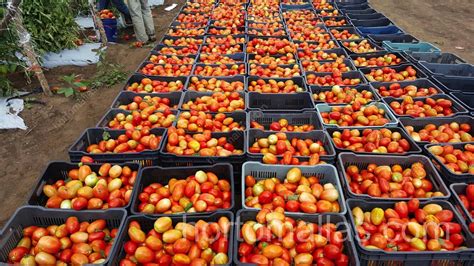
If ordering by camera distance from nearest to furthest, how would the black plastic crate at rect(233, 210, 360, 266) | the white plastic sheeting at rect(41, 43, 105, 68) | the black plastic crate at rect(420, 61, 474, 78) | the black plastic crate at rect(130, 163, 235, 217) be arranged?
the black plastic crate at rect(233, 210, 360, 266), the black plastic crate at rect(130, 163, 235, 217), the black plastic crate at rect(420, 61, 474, 78), the white plastic sheeting at rect(41, 43, 105, 68)

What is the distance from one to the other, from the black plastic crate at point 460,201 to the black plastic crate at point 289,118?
4.81 feet

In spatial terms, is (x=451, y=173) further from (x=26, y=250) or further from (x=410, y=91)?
(x=26, y=250)

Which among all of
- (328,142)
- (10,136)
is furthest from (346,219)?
(10,136)

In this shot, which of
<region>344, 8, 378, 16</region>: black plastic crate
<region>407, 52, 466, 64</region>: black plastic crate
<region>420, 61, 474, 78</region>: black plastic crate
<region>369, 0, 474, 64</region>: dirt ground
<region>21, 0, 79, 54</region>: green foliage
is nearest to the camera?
<region>420, 61, 474, 78</region>: black plastic crate

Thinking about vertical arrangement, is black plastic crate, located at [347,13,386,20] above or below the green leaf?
below

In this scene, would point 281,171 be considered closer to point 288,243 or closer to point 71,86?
point 288,243

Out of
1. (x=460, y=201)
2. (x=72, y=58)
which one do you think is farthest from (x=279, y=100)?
(x=72, y=58)

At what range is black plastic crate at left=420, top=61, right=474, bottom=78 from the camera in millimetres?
4867

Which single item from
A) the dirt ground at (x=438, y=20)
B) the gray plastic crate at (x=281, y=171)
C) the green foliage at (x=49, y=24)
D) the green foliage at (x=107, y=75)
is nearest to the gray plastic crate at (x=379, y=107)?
the gray plastic crate at (x=281, y=171)

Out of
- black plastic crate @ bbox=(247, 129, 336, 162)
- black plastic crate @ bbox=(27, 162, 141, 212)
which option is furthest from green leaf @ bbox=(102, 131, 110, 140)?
black plastic crate @ bbox=(247, 129, 336, 162)

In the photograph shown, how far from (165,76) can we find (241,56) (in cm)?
142

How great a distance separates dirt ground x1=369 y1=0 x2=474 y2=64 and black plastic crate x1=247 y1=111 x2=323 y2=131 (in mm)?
5346

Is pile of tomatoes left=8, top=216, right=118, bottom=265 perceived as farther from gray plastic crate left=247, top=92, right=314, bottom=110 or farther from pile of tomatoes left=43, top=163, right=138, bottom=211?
gray plastic crate left=247, top=92, right=314, bottom=110

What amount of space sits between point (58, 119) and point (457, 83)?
5850mm
